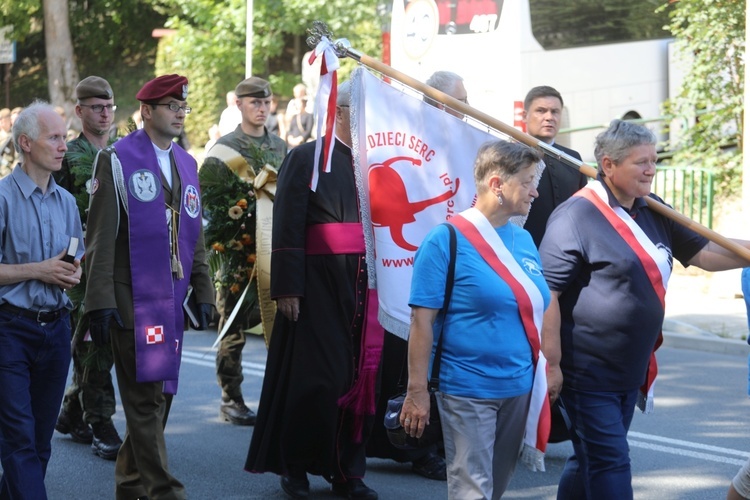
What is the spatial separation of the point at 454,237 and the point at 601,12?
835 inches

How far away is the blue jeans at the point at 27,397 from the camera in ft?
17.2

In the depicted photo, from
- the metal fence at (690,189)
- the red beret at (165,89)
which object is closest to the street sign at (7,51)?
the metal fence at (690,189)

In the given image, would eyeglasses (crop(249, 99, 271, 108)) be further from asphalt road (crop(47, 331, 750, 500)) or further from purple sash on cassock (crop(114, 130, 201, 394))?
purple sash on cassock (crop(114, 130, 201, 394))

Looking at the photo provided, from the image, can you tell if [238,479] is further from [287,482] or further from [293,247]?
[293,247]

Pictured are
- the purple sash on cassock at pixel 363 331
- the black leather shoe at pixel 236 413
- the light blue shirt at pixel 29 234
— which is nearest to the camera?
the light blue shirt at pixel 29 234

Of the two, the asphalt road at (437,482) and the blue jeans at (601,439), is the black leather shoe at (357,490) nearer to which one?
the asphalt road at (437,482)

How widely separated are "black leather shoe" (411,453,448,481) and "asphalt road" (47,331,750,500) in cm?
5

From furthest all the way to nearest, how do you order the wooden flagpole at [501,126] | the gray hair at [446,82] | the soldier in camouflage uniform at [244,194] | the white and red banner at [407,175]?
the soldier in camouflage uniform at [244,194], the gray hair at [446,82], the white and red banner at [407,175], the wooden flagpole at [501,126]

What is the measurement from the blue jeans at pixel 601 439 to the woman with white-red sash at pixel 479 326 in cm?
51

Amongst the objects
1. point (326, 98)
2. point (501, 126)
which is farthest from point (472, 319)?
point (326, 98)

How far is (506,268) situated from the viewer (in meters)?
4.61

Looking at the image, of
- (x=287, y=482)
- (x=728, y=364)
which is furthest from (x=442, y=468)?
(x=728, y=364)

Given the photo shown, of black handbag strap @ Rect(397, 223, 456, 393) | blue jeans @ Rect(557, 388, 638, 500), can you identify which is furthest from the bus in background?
black handbag strap @ Rect(397, 223, 456, 393)

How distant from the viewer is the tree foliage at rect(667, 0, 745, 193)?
54.4 feet
